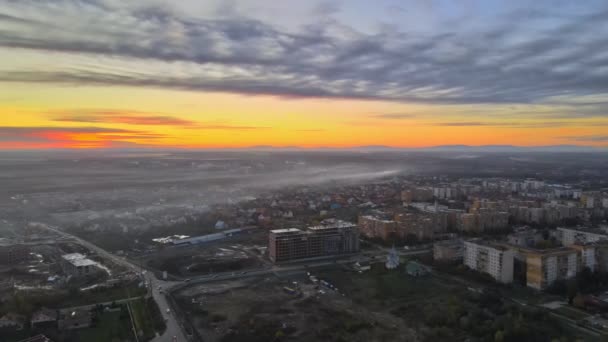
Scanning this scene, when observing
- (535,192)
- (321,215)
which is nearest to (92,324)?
(321,215)

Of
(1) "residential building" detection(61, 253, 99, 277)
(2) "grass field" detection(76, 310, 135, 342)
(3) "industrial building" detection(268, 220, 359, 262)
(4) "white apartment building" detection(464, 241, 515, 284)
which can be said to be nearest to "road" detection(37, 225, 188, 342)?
(2) "grass field" detection(76, 310, 135, 342)

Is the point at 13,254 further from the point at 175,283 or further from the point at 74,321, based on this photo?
the point at 74,321

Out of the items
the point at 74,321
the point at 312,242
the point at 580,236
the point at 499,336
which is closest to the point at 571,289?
the point at 499,336

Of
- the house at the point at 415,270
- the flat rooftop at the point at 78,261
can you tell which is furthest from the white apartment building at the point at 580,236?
the flat rooftop at the point at 78,261

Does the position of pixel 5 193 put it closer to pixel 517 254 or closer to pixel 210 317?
pixel 210 317

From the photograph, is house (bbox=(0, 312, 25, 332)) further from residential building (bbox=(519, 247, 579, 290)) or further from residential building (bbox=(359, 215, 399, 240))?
residential building (bbox=(359, 215, 399, 240))

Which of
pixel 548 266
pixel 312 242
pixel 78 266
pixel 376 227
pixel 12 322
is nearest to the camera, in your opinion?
pixel 12 322
